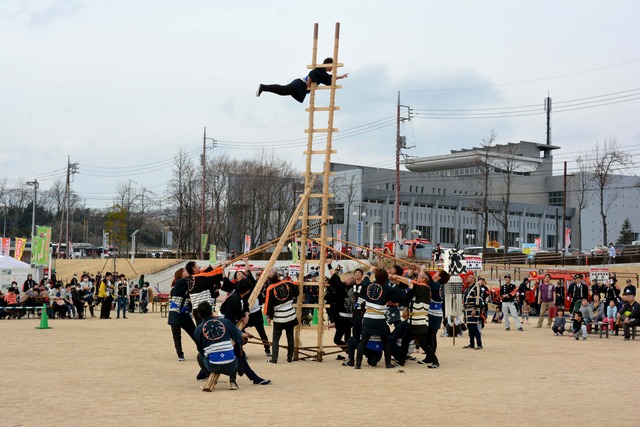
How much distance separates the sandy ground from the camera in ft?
28.7

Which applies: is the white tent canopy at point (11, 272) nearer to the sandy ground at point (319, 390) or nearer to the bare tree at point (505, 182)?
the sandy ground at point (319, 390)

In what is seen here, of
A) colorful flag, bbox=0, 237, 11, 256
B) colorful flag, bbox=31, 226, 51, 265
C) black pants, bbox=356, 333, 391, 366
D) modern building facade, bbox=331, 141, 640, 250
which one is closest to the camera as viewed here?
black pants, bbox=356, 333, 391, 366

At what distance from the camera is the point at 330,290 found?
15.1 m

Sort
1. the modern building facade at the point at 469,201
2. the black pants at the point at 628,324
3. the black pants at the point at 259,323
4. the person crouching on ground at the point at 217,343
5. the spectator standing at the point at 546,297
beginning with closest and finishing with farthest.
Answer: the person crouching on ground at the point at 217,343 → the black pants at the point at 259,323 → the black pants at the point at 628,324 → the spectator standing at the point at 546,297 → the modern building facade at the point at 469,201

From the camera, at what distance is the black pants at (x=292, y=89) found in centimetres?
1477

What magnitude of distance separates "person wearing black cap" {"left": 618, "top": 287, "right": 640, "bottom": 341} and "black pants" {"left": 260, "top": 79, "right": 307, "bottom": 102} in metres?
11.9

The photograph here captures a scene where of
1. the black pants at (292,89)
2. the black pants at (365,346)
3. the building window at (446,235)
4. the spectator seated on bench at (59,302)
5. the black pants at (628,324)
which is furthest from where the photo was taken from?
the building window at (446,235)

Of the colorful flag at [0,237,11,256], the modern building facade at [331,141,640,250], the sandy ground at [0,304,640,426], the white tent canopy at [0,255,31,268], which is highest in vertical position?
the modern building facade at [331,141,640,250]

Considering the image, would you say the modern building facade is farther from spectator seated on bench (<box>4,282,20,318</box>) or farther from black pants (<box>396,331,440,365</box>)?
black pants (<box>396,331,440,365</box>)

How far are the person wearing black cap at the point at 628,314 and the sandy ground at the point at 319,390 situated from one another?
330cm

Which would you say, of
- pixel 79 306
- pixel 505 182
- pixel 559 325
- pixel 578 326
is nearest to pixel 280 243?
pixel 578 326

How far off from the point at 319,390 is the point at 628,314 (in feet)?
43.7

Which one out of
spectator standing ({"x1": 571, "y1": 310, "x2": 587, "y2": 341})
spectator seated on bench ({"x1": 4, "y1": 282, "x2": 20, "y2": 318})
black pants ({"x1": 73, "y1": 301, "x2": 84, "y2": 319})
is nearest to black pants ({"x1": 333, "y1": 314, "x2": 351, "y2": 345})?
spectator standing ({"x1": 571, "y1": 310, "x2": 587, "y2": 341})

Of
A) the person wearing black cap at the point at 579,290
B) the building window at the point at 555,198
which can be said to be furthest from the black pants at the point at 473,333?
the building window at the point at 555,198
